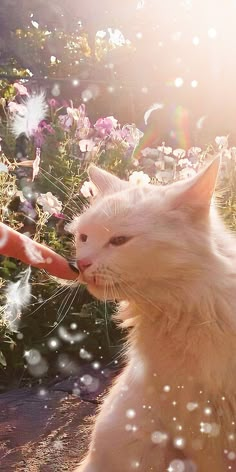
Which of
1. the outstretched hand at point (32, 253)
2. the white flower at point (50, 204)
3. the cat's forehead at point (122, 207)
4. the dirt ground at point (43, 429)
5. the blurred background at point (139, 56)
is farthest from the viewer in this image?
the blurred background at point (139, 56)

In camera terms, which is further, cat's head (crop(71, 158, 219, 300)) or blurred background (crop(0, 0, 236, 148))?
blurred background (crop(0, 0, 236, 148))

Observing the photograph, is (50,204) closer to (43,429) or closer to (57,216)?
(57,216)

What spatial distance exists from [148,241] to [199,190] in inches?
8.2

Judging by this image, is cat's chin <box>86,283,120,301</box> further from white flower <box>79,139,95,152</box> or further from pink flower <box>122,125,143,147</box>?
pink flower <box>122,125,143,147</box>

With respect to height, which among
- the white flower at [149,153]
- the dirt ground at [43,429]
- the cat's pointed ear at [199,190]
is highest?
the cat's pointed ear at [199,190]

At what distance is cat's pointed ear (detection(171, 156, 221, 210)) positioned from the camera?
6.34ft

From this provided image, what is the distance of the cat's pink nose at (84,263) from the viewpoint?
1.96m

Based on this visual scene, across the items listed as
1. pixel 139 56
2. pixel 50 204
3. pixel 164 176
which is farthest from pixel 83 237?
pixel 139 56

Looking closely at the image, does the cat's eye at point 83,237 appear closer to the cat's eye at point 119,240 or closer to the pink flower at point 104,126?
the cat's eye at point 119,240

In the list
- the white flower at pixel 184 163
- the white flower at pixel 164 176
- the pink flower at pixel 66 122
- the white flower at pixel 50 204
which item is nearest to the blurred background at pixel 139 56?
the pink flower at pixel 66 122

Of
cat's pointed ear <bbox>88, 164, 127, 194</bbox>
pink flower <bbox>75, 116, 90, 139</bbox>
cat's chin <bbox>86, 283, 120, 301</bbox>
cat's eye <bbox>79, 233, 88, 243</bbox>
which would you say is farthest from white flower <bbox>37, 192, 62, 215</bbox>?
cat's chin <bbox>86, 283, 120, 301</bbox>

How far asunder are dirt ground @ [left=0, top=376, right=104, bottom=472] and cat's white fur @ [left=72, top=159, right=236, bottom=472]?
901mm

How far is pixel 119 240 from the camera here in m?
1.95

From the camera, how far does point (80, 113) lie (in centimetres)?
466
